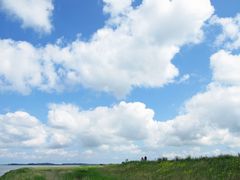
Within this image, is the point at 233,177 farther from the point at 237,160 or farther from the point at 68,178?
the point at 68,178

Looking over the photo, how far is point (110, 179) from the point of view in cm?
3788

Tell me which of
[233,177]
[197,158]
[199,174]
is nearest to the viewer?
[233,177]

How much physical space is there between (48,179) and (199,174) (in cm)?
1560

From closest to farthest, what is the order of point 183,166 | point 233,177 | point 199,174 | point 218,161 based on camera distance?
point 233,177
point 199,174
point 218,161
point 183,166

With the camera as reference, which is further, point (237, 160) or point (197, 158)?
point (197, 158)

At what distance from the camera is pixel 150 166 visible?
45156 millimetres

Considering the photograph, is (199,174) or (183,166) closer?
(199,174)

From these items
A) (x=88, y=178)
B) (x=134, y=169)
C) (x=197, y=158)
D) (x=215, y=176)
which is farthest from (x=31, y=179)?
(x=215, y=176)

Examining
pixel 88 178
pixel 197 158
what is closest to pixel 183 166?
pixel 197 158

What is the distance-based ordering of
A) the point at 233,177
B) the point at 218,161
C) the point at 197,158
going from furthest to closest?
the point at 197,158, the point at 218,161, the point at 233,177

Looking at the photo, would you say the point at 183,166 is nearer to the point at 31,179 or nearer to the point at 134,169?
the point at 134,169

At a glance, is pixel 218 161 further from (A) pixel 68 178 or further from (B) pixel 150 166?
(A) pixel 68 178

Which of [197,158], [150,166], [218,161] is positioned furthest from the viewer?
[150,166]

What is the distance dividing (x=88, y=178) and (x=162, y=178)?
699 centimetres
